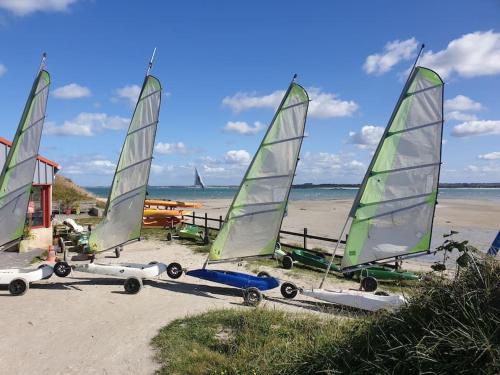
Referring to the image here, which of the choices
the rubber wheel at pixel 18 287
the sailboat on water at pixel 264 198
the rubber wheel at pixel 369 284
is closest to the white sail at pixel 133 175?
the rubber wheel at pixel 18 287

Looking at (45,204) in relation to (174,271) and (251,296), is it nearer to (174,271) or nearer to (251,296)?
(174,271)

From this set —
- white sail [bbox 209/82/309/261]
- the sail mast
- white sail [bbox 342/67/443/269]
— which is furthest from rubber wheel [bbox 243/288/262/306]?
the sail mast

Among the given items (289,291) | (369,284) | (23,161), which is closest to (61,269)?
(23,161)

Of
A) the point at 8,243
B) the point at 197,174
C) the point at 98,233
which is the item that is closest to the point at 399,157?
the point at 98,233

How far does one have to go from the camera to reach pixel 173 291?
1117 centimetres

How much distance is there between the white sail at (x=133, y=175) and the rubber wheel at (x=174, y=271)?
148 cm

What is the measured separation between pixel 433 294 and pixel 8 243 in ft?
35.7

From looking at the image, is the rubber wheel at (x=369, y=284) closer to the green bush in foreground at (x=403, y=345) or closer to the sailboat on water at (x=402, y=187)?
the sailboat on water at (x=402, y=187)

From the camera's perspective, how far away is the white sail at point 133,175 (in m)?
11.4

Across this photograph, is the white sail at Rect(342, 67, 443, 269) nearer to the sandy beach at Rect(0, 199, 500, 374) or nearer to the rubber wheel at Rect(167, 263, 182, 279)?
the sandy beach at Rect(0, 199, 500, 374)

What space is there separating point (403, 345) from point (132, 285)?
8418 mm

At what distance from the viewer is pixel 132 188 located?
1164cm

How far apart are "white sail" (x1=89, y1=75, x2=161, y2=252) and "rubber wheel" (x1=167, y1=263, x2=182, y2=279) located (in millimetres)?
1483

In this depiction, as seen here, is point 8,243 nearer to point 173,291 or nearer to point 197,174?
point 173,291
